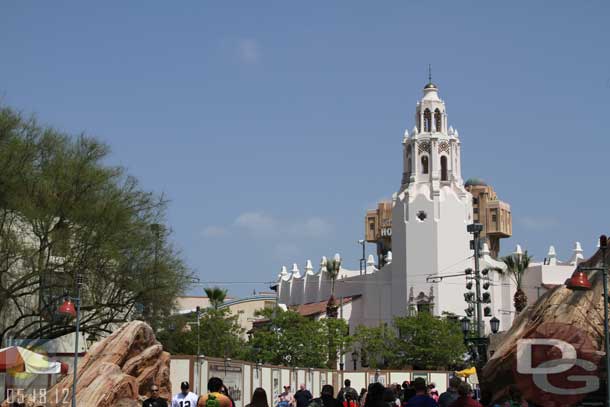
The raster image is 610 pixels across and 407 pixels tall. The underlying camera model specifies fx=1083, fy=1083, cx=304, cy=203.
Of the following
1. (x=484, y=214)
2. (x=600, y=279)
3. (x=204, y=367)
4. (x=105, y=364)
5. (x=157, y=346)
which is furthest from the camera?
(x=484, y=214)

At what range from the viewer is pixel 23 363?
30.5 meters

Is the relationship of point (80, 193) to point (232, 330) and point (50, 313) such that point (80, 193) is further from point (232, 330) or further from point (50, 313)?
point (232, 330)

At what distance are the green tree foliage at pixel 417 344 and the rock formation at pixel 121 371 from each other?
154 ft

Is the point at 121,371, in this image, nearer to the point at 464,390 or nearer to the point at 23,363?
the point at 23,363

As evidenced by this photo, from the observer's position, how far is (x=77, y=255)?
44.5 m

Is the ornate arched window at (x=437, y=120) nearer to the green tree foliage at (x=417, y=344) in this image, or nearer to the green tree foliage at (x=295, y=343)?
the green tree foliage at (x=417, y=344)

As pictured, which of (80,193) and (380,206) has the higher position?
(380,206)

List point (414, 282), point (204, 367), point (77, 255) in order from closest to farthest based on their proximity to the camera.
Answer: point (204, 367)
point (77, 255)
point (414, 282)

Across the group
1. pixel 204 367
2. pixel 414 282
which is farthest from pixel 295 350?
pixel 204 367

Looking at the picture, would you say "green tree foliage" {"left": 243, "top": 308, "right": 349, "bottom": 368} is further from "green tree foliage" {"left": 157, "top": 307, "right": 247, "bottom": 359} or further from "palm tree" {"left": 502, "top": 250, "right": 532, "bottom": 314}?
"palm tree" {"left": 502, "top": 250, "right": 532, "bottom": 314}

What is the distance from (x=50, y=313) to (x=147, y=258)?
4.58 m

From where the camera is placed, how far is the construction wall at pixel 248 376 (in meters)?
34.7
